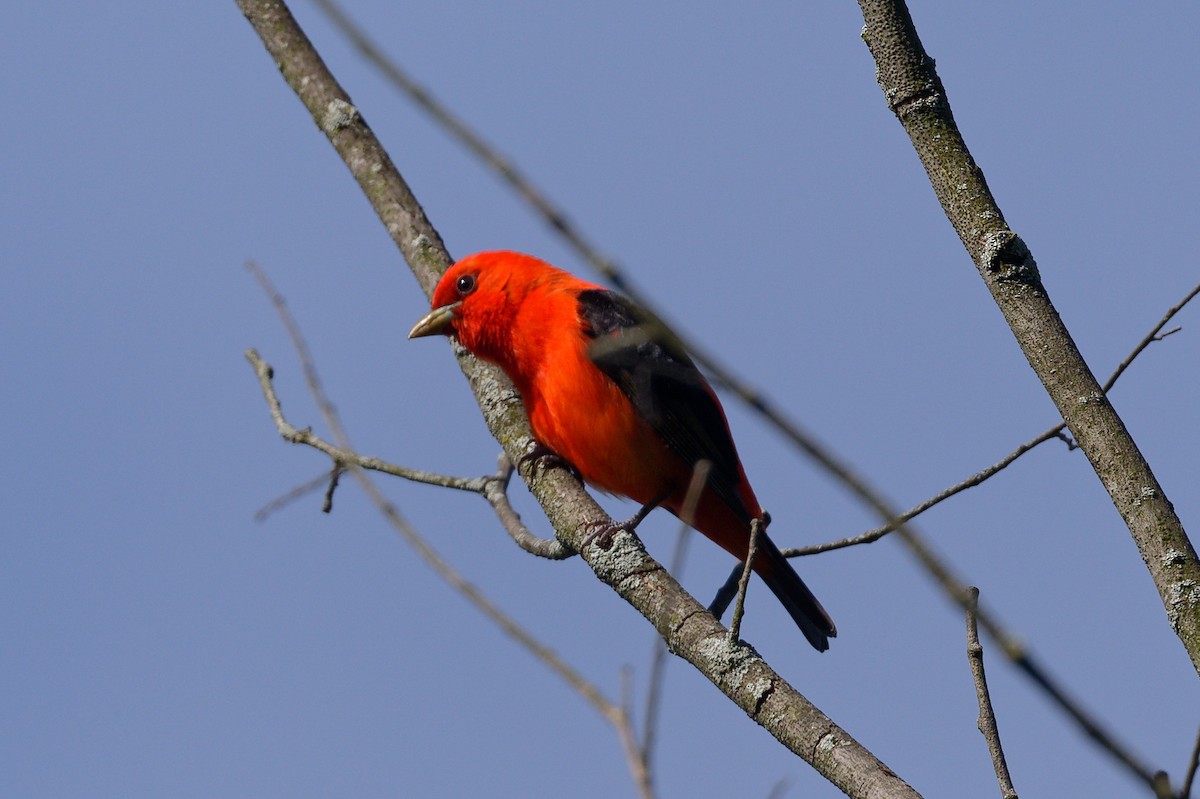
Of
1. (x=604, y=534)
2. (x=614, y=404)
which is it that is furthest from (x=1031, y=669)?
(x=614, y=404)

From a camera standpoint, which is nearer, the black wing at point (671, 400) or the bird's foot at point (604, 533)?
the bird's foot at point (604, 533)

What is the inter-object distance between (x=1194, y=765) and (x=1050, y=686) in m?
0.63

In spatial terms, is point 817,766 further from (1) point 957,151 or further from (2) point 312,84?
(2) point 312,84

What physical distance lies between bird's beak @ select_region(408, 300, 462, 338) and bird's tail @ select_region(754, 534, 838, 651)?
1901 mm

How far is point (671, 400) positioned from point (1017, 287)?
319cm

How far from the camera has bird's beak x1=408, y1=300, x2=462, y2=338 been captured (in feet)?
20.5

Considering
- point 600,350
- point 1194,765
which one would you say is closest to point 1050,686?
point 1194,765

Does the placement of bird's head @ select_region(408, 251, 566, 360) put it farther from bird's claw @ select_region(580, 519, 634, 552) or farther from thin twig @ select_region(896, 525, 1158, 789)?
thin twig @ select_region(896, 525, 1158, 789)

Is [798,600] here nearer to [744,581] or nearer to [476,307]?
[476,307]

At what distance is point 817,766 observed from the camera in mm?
3227

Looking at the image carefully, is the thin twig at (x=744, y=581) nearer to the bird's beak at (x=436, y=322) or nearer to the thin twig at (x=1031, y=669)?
the thin twig at (x=1031, y=669)

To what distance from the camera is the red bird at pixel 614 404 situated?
5.84m

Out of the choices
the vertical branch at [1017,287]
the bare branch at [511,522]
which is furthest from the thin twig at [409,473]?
the vertical branch at [1017,287]

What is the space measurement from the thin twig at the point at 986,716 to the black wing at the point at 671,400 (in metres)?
3.30
